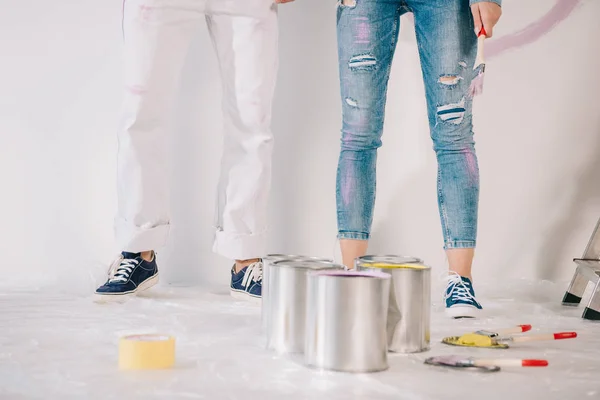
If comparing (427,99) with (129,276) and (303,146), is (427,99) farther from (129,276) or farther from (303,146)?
(129,276)

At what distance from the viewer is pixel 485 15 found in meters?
1.50

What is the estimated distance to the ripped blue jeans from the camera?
1.57 metres

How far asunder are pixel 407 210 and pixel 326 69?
447mm

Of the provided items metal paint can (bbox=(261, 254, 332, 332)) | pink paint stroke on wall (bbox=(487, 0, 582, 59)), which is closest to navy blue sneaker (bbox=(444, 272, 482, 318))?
metal paint can (bbox=(261, 254, 332, 332))

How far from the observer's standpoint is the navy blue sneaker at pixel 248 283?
1685 mm

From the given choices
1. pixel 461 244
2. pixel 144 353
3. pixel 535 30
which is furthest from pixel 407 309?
pixel 535 30

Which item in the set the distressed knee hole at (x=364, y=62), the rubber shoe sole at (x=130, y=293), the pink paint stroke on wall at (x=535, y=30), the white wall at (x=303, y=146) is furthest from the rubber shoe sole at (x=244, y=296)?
the pink paint stroke on wall at (x=535, y=30)

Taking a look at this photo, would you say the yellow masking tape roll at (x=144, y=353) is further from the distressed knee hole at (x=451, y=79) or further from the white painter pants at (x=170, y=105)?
the distressed knee hole at (x=451, y=79)

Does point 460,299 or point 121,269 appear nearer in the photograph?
point 460,299

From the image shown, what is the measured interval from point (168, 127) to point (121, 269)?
13.4 inches

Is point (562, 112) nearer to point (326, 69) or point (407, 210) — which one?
point (407, 210)

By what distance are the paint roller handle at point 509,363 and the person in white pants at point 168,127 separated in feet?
2.55

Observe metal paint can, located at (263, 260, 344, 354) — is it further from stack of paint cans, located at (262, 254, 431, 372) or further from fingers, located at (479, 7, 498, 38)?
fingers, located at (479, 7, 498, 38)

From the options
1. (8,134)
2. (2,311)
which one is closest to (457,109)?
(2,311)
